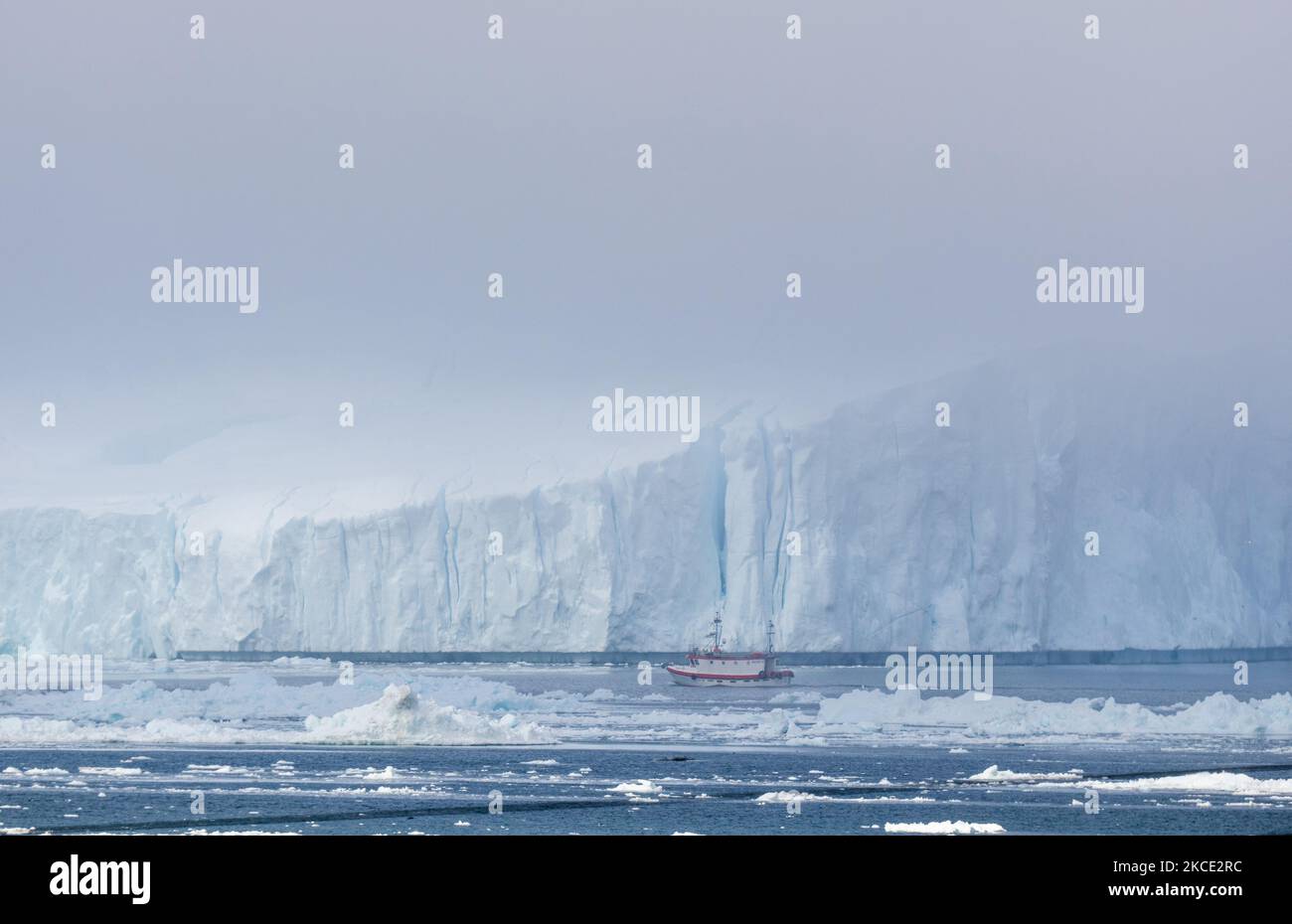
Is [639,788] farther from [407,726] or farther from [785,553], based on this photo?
[785,553]

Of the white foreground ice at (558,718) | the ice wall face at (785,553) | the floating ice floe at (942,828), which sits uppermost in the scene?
the ice wall face at (785,553)

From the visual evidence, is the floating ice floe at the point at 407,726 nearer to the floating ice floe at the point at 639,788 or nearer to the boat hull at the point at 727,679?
the floating ice floe at the point at 639,788

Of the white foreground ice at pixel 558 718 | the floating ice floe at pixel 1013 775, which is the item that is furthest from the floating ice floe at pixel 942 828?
the white foreground ice at pixel 558 718

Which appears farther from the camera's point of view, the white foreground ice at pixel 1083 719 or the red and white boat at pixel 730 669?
the red and white boat at pixel 730 669

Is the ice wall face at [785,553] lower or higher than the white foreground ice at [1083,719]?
higher

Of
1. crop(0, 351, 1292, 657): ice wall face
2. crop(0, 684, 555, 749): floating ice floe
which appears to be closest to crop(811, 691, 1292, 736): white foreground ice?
crop(0, 684, 555, 749): floating ice floe
